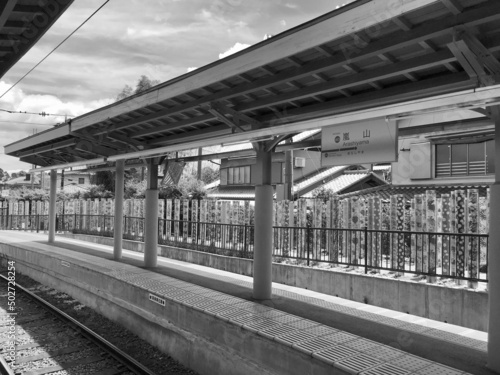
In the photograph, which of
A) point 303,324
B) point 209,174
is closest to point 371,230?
point 303,324

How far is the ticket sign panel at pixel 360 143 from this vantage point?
508 centimetres

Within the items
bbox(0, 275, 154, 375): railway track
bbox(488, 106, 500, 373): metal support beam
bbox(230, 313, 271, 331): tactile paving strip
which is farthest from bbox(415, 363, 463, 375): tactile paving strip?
bbox(0, 275, 154, 375): railway track

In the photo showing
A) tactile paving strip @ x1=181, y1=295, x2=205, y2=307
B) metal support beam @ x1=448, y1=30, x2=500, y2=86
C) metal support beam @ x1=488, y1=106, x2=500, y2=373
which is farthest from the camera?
tactile paving strip @ x1=181, y1=295, x2=205, y2=307

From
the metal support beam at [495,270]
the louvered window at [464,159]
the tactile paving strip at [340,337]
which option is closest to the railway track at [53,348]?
the tactile paving strip at [340,337]

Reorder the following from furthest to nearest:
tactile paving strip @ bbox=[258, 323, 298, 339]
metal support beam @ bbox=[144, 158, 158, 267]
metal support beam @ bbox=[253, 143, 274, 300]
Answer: metal support beam @ bbox=[144, 158, 158, 267], metal support beam @ bbox=[253, 143, 274, 300], tactile paving strip @ bbox=[258, 323, 298, 339]

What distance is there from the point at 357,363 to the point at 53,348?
556cm

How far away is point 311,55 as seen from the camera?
5.09m

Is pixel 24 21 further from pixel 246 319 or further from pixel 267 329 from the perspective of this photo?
pixel 267 329

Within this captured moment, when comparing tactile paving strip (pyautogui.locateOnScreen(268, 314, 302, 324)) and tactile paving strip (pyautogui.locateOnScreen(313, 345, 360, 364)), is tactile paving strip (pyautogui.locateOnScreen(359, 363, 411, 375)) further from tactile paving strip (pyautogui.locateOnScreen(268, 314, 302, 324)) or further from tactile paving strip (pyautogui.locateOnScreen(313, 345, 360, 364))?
tactile paving strip (pyautogui.locateOnScreen(268, 314, 302, 324))

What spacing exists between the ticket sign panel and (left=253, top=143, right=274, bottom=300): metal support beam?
1.72 m

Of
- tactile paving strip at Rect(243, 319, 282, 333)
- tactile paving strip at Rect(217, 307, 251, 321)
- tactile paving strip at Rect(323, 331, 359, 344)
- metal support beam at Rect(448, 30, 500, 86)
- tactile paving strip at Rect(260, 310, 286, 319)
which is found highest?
metal support beam at Rect(448, 30, 500, 86)

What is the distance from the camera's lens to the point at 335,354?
4.63 m

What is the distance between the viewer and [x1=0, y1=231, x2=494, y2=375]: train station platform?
4680mm

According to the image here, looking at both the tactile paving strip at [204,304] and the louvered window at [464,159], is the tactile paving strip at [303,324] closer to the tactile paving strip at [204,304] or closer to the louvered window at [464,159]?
the tactile paving strip at [204,304]
